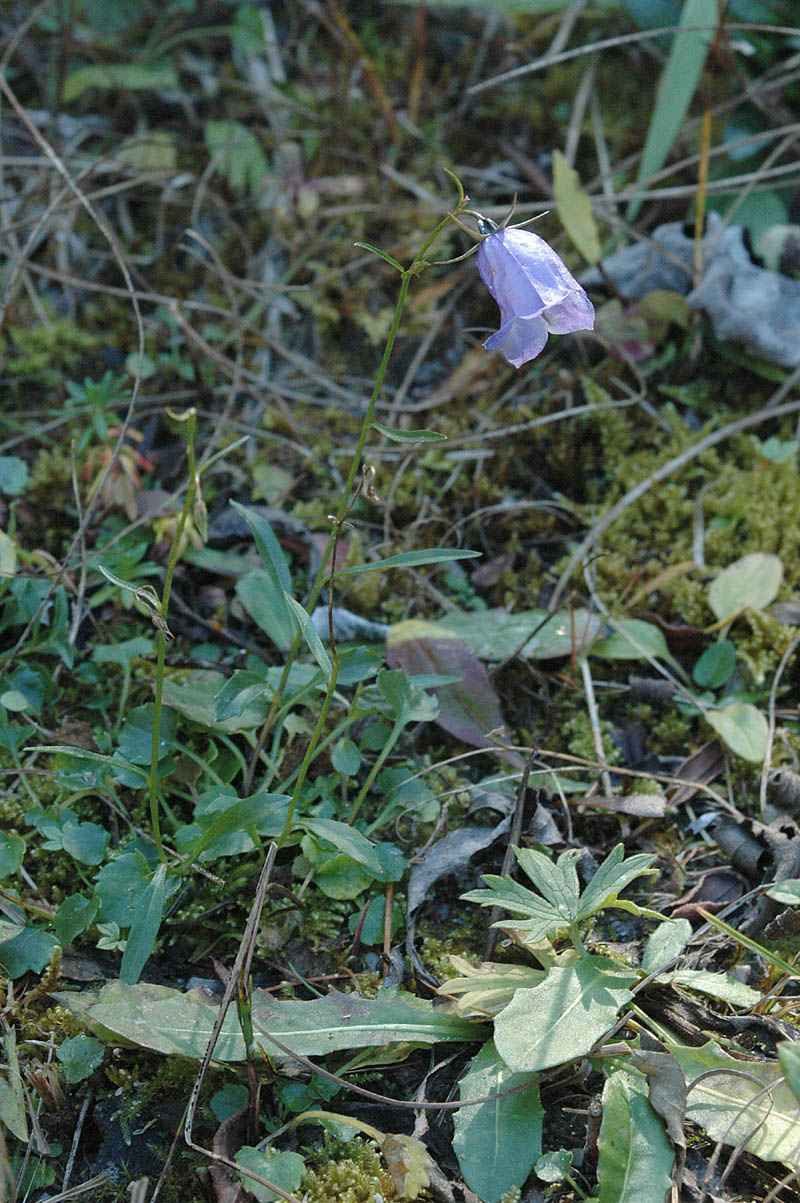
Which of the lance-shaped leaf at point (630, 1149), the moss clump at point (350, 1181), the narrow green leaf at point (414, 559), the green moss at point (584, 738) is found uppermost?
the narrow green leaf at point (414, 559)

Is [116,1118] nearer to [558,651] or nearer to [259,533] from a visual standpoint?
[259,533]

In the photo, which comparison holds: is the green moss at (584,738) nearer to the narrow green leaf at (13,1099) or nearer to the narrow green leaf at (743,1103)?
the narrow green leaf at (743,1103)

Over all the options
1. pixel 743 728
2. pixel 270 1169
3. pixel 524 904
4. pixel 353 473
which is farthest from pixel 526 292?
pixel 270 1169

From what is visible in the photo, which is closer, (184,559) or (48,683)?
(48,683)

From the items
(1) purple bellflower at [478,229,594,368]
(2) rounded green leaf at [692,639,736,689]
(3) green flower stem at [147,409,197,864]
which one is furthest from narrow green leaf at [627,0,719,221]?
(3) green flower stem at [147,409,197,864]

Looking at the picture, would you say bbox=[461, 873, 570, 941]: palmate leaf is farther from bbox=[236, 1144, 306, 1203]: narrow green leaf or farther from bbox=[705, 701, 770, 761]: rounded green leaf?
bbox=[705, 701, 770, 761]: rounded green leaf

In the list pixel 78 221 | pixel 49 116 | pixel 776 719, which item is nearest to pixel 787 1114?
pixel 776 719

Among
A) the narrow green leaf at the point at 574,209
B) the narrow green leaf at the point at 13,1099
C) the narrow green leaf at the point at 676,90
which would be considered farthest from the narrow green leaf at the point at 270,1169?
the narrow green leaf at the point at 676,90
